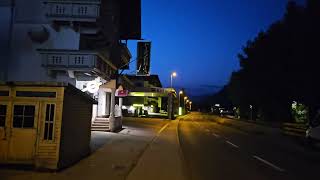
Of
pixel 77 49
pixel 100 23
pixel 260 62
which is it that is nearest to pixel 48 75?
pixel 77 49

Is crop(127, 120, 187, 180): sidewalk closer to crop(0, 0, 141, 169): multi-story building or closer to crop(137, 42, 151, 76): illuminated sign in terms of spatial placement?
crop(0, 0, 141, 169): multi-story building

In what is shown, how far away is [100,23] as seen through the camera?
31.9m

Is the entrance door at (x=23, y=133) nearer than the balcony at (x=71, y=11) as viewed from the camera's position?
Yes

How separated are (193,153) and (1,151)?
9.50 meters

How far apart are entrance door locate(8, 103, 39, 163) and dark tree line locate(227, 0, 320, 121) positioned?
29.0 meters

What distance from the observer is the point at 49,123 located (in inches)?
527

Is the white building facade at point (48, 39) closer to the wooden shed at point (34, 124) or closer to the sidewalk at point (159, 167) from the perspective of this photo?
the sidewalk at point (159, 167)

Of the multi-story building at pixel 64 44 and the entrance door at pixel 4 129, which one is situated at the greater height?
the multi-story building at pixel 64 44

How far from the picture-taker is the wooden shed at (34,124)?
1323 centimetres

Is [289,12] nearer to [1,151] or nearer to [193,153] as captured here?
[193,153]

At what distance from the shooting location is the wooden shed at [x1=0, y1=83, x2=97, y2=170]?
1323cm

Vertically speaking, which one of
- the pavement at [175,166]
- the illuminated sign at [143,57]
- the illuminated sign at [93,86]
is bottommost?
the pavement at [175,166]

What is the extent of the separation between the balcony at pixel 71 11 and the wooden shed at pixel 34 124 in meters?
16.9

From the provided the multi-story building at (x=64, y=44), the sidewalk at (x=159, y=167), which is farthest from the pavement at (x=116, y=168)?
the multi-story building at (x=64, y=44)
